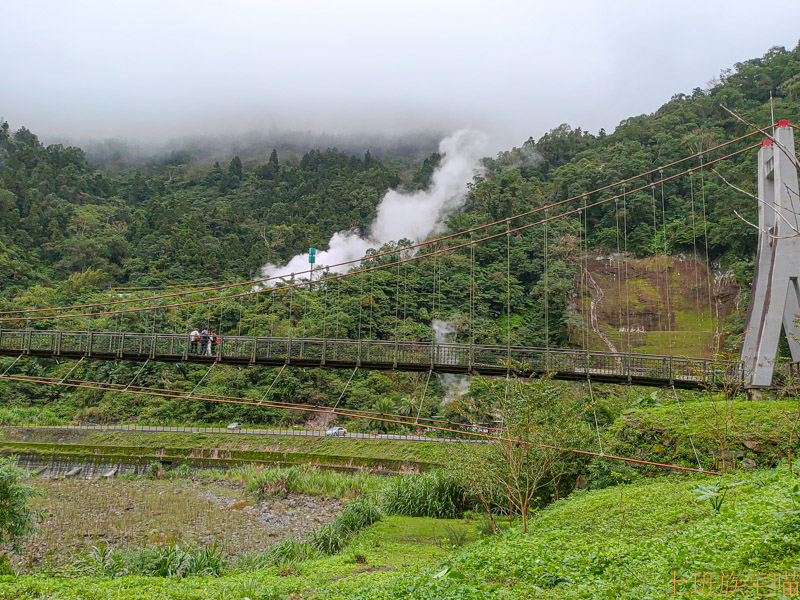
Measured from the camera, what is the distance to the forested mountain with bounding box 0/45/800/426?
73.0 feet

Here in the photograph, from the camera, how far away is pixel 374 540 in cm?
794

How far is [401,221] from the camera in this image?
114 ft

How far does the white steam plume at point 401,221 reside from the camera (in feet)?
103

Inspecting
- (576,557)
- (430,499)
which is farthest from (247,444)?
(576,557)

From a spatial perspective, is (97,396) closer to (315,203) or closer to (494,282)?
(494,282)

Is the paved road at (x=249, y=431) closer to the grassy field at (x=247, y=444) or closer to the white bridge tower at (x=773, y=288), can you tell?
the grassy field at (x=247, y=444)

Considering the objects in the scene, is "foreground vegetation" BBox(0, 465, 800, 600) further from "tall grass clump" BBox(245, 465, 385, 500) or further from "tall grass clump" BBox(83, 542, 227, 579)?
"tall grass clump" BBox(245, 465, 385, 500)

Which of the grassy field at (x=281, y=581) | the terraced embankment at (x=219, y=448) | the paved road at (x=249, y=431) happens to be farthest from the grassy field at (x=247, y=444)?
the grassy field at (x=281, y=581)

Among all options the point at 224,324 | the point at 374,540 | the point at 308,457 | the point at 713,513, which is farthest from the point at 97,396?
the point at 713,513

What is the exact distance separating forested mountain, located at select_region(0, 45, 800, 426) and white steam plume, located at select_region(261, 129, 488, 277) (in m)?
0.90

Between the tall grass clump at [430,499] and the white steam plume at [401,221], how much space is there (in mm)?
19231

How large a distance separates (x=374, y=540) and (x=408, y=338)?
13.3 m

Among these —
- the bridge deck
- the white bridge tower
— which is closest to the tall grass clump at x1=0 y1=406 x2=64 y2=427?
the bridge deck

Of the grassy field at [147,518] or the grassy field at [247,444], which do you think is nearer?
the grassy field at [147,518]
